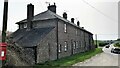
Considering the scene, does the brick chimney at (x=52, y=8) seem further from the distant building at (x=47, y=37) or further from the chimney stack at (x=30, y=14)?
the chimney stack at (x=30, y=14)

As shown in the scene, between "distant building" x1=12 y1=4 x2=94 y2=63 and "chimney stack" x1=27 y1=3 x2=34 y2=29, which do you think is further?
"chimney stack" x1=27 y1=3 x2=34 y2=29

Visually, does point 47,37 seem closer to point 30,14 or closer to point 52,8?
point 30,14

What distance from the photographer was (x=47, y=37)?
2148 centimetres

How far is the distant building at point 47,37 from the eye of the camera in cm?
2011

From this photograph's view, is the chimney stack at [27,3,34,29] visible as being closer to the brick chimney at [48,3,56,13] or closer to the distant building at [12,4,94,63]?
the distant building at [12,4,94,63]

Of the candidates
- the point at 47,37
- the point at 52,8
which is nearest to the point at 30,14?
the point at 52,8

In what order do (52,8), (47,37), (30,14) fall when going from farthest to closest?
(52,8) → (30,14) → (47,37)

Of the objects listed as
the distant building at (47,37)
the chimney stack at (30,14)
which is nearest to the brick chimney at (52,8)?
the distant building at (47,37)

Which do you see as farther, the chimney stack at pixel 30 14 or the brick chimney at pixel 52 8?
the brick chimney at pixel 52 8

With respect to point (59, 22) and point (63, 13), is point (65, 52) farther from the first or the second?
point (63, 13)

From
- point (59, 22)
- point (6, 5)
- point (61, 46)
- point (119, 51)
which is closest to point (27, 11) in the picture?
point (59, 22)

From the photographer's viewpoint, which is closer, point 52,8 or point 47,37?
point 47,37

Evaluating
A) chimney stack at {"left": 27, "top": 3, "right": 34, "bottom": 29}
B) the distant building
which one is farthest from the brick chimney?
chimney stack at {"left": 27, "top": 3, "right": 34, "bottom": 29}

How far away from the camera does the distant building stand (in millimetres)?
20109
